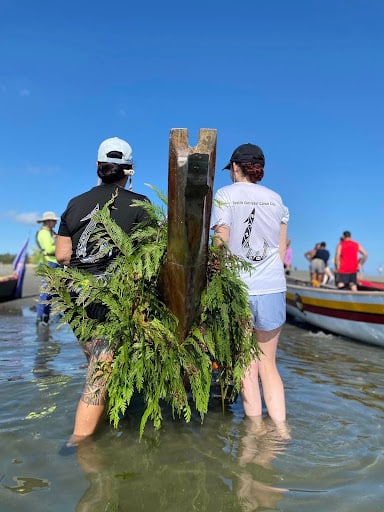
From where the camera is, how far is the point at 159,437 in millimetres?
3342

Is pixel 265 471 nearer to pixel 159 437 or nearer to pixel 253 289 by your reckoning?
pixel 159 437

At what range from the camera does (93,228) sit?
10.6 ft

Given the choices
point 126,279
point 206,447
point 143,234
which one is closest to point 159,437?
point 206,447

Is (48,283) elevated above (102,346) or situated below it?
above

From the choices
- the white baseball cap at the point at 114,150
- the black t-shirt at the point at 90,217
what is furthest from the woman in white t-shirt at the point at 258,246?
the white baseball cap at the point at 114,150

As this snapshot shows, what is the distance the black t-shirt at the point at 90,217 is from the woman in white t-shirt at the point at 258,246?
643 mm

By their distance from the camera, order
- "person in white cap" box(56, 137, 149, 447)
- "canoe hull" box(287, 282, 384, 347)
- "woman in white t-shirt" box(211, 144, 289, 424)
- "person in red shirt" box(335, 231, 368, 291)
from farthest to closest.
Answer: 1. "person in red shirt" box(335, 231, 368, 291)
2. "canoe hull" box(287, 282, 384, 347)
3. "woman in white t-shirt" box(211, 144, 289, 424)
4. "person in white cap" box(56, 137, 149, 447)

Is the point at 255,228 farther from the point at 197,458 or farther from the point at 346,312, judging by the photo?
the point at 346,312

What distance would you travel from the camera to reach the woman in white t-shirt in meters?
3.49

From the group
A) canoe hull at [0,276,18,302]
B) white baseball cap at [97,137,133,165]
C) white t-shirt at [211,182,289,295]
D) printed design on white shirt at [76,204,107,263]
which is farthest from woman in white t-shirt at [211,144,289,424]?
canoe hull at [0,276,18,302]

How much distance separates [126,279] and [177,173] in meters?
0.97

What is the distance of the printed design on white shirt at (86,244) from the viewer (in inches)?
126

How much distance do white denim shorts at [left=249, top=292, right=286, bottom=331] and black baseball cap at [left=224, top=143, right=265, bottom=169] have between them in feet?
3.59

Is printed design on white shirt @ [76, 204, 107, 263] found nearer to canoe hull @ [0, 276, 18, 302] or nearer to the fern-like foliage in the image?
the fern-like foliage
